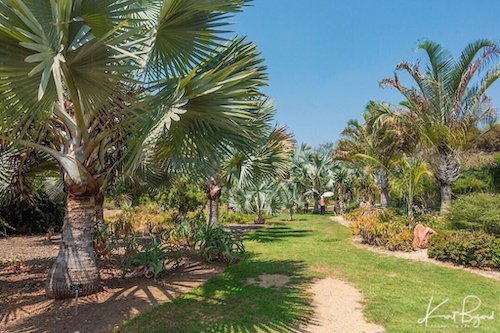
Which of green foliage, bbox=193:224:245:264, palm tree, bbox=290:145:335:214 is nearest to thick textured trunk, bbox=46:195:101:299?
green foliage, bbox=193:224:245:264

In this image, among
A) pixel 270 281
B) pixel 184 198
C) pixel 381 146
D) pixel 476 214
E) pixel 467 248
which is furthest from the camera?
pixel 381 146

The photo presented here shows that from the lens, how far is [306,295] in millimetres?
5680

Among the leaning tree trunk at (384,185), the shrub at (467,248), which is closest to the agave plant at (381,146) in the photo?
the leaning tree trunk at (384,185)

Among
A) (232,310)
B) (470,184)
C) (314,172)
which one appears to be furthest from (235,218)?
(232,310)

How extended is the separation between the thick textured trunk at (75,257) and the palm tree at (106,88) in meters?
0.02

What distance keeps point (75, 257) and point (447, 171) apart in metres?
12.5

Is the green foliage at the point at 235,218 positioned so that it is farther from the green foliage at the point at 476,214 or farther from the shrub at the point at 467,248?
the shrub at the point at 467,248

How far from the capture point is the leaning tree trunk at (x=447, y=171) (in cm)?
1235

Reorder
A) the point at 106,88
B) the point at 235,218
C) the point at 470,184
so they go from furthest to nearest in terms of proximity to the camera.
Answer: the point at 235,218, the point at 470,184, the point at 106,88

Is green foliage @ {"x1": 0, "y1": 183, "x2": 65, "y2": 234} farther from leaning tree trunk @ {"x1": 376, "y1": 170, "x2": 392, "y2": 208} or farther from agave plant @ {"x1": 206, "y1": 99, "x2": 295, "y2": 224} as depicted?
leaning tree trunk @ {"x1": 376, "y1": 170, "x2": 392, "y2": 208}

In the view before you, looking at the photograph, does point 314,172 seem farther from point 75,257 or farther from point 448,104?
point 75,257

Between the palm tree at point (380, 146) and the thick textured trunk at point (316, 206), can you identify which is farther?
the thick textured trunk at point (316, 206)

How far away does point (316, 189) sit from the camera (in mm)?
31109

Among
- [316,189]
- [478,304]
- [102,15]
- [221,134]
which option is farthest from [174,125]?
[316,189]
